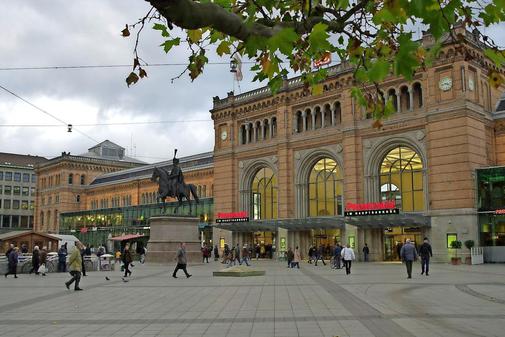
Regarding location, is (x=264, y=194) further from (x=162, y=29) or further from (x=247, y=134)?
(x=162, y=29)

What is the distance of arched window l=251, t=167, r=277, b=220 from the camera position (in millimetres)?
55656

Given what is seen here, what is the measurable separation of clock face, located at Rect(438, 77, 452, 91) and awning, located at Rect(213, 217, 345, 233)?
13362mm

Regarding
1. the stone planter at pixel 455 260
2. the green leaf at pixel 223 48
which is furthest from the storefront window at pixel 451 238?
the green leaf at pixel 223 48

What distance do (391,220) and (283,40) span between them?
39203mm

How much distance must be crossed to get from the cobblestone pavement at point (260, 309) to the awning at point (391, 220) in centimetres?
1878

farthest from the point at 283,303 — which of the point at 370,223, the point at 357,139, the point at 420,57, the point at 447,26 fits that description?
the point at 357,139

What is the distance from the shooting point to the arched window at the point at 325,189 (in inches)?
1962

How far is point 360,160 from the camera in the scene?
47.4 metres

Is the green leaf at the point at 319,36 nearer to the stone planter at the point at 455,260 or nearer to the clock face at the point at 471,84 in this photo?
the stone planter at the point at 455,260

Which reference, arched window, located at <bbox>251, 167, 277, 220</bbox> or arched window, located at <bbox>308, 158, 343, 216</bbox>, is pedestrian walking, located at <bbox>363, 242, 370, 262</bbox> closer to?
arched window, located at <bbox>308, 158, 343, 216</bbox>

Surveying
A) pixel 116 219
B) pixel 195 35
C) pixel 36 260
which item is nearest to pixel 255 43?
pixel 195 35

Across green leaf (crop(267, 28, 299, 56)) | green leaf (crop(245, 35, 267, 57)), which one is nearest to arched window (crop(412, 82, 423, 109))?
green leaf (crop(245, 35, 267, 57))

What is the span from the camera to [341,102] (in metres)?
49.3

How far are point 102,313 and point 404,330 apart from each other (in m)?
7.81
